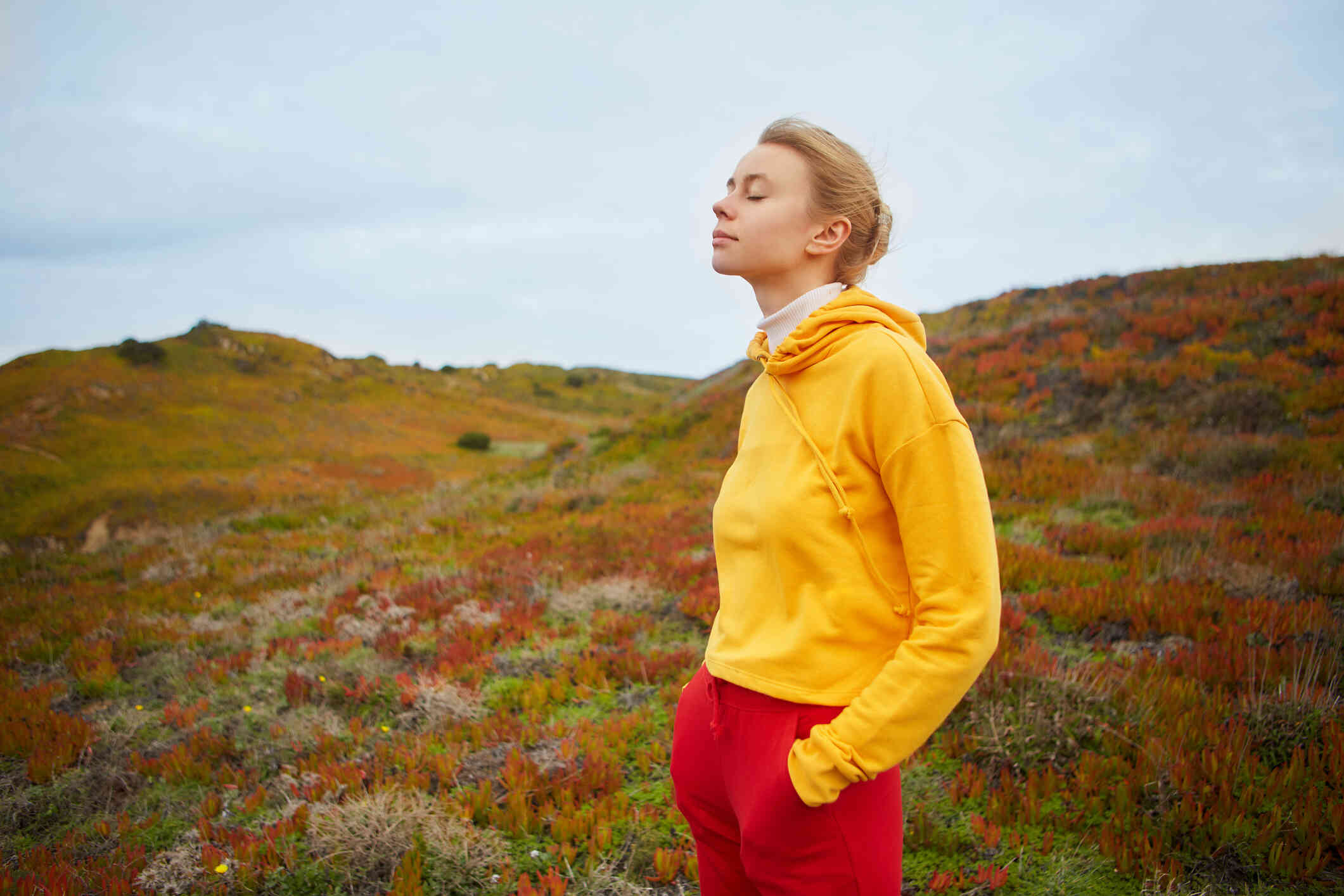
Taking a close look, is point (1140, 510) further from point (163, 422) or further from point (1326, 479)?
point (163, 422)

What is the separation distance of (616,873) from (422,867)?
3.05 feet

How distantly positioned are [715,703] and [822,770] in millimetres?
374

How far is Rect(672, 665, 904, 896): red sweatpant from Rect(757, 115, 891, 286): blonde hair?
1.13 m

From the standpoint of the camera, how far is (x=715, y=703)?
157 cm

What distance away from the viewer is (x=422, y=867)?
3031mm

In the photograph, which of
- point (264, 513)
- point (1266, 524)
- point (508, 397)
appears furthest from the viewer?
point (508, 397)

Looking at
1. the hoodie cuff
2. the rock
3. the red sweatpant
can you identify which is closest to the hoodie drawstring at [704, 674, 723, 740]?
the red sweatpant

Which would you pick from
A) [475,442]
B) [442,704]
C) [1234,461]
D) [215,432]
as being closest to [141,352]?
[215,432]

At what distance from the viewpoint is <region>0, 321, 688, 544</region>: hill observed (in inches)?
645

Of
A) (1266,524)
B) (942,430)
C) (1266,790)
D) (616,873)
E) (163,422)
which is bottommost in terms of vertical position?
(616,873)

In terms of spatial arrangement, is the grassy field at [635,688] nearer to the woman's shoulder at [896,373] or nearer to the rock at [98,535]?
the woman's shoulder at [896,373]

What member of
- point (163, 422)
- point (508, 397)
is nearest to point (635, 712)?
point (163, 422)

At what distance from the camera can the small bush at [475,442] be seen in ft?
99.3

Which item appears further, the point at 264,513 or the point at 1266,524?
the point at 264,513
